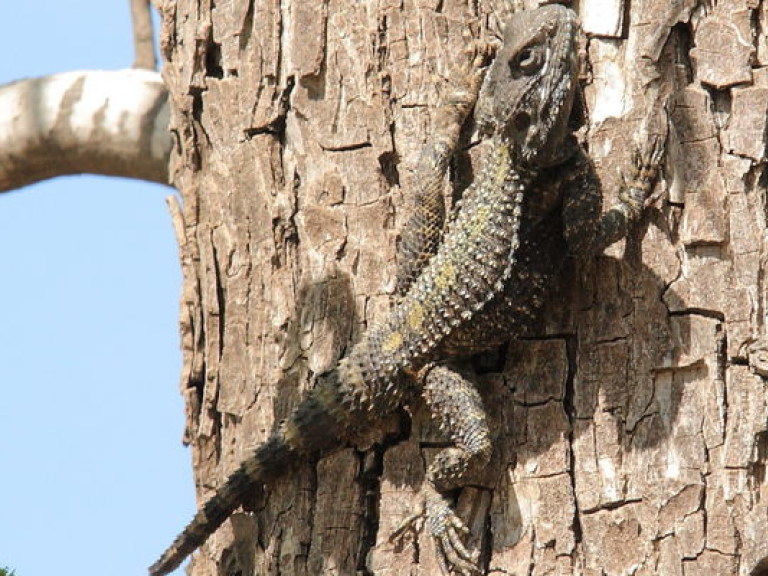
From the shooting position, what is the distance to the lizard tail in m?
5.31

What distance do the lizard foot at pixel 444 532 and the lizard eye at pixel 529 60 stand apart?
176 cm

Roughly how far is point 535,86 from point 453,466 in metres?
1.59

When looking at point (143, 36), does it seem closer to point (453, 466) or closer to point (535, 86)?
point (535, 86)

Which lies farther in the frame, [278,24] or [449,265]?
[278,24]

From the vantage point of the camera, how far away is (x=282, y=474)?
5.43m

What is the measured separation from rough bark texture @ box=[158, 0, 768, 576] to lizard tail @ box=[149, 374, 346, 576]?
0.10 m

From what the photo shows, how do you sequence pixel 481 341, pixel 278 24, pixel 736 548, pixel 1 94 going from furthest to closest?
pixel 1 94
pixel 278 24
pixel 481 341
pixel 736 548

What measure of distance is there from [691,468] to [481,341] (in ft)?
3.16

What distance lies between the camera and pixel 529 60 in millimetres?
5391

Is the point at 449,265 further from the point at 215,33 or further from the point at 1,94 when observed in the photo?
the point at 1,94

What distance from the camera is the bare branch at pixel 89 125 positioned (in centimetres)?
750

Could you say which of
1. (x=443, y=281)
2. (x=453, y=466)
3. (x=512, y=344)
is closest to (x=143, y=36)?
(x=443, y=281)

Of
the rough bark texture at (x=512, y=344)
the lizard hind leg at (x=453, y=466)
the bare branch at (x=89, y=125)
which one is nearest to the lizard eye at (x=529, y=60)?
the rough bark texture at (x=512, y=344)

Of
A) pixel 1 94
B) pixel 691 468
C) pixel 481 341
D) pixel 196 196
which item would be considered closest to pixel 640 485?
pixel 691 468
